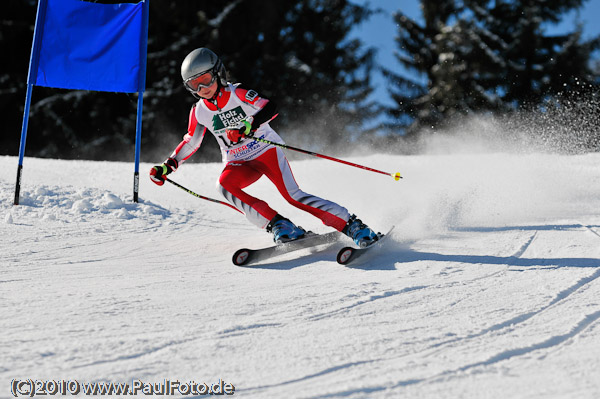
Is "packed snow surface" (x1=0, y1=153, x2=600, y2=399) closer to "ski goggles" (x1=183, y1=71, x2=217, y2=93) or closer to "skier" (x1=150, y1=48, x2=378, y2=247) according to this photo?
"skier" (x1=150, y1=48, x2=378, y2=247)

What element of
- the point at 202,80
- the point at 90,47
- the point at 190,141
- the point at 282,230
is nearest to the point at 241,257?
the point at 282,230

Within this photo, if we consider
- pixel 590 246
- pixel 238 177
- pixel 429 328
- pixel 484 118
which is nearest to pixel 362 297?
pixel 429 328

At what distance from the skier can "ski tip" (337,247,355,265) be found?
0.95 ft

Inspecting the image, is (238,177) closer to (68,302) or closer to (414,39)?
(68,302)

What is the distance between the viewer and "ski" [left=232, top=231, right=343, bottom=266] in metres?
3.69

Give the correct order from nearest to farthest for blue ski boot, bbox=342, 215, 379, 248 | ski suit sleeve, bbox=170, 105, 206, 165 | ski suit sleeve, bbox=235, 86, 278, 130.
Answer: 1. blue ski boot, bbox=342, 215, 379, 248
2. ski suit sleeve, bbox=235, 86, 278, 130
3. ski suit sleeve, bbox=170, 105, 206, 165

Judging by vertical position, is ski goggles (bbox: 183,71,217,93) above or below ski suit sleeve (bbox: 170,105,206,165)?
above

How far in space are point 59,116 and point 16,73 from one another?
2049 mm

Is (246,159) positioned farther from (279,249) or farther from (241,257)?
(241,257)

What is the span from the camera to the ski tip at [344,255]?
3.63 meters

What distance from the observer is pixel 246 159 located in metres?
4.30

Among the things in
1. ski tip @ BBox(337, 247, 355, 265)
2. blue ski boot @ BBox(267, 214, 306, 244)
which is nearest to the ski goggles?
blue ski boot @ BBox(267, 214, 306, 244)

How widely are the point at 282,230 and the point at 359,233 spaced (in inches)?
20.4

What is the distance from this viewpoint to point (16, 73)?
19781 mm
